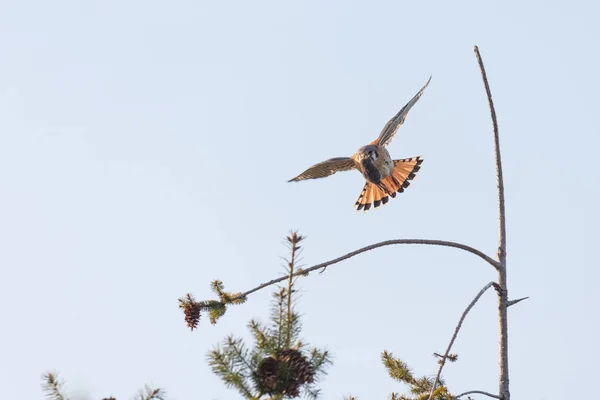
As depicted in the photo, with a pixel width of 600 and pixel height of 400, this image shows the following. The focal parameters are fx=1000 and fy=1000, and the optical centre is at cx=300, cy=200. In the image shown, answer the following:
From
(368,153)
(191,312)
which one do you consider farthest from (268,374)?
(368,153)

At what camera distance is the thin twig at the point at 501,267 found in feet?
18.3

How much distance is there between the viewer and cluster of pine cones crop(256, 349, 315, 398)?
4.10 metres

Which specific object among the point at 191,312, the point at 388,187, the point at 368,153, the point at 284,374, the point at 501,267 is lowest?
the point at 284,374

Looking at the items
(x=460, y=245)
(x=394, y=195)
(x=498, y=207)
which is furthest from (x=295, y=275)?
(x=394, y=195)

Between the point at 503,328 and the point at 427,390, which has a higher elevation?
the point at 427,390

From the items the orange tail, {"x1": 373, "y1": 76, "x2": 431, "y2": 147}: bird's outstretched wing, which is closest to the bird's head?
{"x1": 373, "y1": 76, "x2": 431, "y2": 147}: bird's outstretched wing

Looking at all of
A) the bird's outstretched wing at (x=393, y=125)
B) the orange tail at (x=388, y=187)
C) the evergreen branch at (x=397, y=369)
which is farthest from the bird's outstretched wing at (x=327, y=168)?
the evergreen branch at (x=397, y=369)

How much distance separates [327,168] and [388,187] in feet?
3.35

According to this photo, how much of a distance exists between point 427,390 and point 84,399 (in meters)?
4.10

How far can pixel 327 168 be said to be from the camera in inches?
475

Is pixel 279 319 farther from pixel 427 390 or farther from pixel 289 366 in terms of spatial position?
pixel 427 390

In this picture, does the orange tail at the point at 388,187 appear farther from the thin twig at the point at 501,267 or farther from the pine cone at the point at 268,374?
the pine cone at the point at 268,374

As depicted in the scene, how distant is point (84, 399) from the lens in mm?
4047

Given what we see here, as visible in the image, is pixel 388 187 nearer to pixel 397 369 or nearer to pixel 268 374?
pixel 397 369
